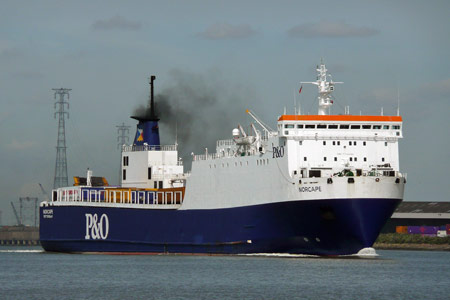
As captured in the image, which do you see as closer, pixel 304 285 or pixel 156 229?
pixel 304 285

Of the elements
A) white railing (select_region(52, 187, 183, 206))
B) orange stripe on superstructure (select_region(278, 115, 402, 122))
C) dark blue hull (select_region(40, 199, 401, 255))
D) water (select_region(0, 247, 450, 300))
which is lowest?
water (select_region(0, 247, 450, 300))

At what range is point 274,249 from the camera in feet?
198

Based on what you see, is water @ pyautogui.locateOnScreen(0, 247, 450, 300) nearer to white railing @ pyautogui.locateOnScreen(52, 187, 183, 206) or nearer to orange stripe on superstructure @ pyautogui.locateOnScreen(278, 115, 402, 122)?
white railing @ pyautogui.locateOnScreen(52, 187, 183, 206)

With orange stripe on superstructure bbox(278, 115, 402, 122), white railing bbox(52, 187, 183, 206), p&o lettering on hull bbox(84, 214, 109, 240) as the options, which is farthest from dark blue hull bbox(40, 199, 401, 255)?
orange stripe on superstructure bbox(278, 115, 402, 122)

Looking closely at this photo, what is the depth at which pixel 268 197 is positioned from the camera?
6003 centimetres

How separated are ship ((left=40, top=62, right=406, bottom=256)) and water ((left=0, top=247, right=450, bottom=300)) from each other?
5.32 feet

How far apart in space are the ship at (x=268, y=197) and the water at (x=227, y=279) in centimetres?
162

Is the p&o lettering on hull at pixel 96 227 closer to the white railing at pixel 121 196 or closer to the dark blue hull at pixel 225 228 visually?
the dark blue hull at pixel 225 228

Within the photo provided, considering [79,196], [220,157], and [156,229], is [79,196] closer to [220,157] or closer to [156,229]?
[156,229]

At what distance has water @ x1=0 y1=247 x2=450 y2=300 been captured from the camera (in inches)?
1738

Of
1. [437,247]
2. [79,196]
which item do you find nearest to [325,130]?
[79,196]

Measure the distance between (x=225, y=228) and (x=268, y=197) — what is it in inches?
212

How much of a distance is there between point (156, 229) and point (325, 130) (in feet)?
54.7

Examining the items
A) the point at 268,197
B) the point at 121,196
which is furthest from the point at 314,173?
the point at 121,196
